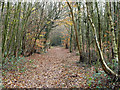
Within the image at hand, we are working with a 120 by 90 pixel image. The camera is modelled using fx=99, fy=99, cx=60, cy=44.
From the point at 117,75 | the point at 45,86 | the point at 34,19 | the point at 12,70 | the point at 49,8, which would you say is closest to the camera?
the point at 117,75

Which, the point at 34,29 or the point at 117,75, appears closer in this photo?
the point at 117,75

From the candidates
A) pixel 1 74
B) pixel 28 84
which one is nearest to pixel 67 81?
pixel 28 84

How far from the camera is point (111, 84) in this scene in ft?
15.6

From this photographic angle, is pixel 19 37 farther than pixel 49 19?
No

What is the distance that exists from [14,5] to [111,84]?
9631 mm

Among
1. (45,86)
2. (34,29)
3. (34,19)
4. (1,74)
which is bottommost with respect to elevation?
(45,86)

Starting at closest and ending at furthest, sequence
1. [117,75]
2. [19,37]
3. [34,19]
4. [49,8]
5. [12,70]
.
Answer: [117,75], [12,70], [19,37], [34,19], [49,8]

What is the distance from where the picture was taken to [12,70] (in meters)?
7.87

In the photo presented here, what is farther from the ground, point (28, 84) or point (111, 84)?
point (111, 84)

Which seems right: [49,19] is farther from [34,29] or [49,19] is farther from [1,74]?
[1,74]

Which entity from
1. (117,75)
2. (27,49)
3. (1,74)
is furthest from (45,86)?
(27,49)

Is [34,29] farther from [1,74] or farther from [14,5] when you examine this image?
[1,74]

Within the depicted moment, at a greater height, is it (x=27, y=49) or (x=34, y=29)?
(x=34, y=29)

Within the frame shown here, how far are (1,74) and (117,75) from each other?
7.02 m
